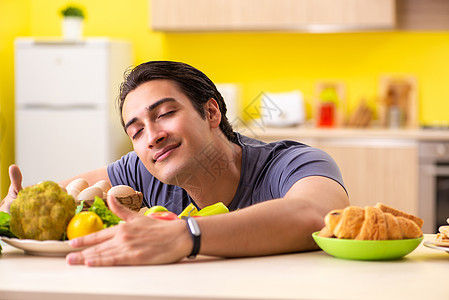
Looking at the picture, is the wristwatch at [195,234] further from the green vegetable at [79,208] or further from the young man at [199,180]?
the green vegetable at [79,208]

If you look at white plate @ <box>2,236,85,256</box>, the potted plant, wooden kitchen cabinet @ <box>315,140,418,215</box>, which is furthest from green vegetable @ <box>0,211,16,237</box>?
the potted plant

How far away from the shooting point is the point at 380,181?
436 centimetres

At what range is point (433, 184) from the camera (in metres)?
4.23

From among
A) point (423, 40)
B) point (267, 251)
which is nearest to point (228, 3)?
point (423, 40)


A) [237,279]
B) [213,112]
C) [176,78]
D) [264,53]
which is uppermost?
[264,53]

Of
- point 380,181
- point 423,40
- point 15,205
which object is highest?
point 423,40

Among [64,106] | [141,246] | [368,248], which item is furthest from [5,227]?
[64,106]

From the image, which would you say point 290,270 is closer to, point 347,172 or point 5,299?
point 5,299

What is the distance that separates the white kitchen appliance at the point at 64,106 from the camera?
187 inches

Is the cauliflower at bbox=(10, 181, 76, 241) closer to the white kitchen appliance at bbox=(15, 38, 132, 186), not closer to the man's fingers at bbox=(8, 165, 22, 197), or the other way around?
the man's fingers at bbox=(8, 165, 22, 197)

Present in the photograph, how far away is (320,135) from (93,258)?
128 inches

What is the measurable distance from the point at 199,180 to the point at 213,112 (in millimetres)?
260

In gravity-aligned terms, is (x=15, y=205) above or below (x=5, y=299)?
above

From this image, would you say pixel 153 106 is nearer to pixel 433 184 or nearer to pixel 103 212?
pixel 103 212
